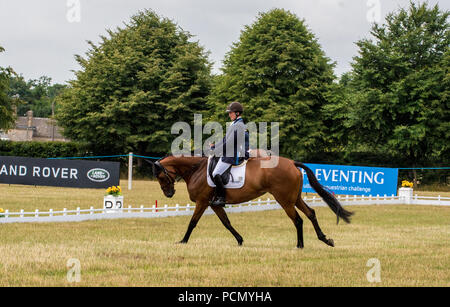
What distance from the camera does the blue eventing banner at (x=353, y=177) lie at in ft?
94.3

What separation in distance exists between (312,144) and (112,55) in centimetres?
2164

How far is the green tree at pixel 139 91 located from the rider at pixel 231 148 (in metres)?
36.0

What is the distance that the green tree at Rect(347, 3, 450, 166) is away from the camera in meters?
39.2

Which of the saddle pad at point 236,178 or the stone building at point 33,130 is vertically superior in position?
the stone building at point 33,130

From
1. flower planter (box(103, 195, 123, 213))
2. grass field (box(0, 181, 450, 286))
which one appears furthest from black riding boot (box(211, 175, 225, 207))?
flower planter (box(103, 195, 123, 213))

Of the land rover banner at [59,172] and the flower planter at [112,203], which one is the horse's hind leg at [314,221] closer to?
the flower planter at [112,203]

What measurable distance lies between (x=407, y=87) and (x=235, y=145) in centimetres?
3176

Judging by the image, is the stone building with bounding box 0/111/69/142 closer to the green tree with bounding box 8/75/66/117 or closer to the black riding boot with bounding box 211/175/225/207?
the green tree with bounding box 8/75/66/117

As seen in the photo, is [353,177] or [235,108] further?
[353,177]

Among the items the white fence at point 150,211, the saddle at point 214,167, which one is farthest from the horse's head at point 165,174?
the white fence at point 150,211

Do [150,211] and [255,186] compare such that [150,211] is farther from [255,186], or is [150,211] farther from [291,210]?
[291,210]

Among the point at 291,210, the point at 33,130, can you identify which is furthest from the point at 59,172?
the point at 33,130

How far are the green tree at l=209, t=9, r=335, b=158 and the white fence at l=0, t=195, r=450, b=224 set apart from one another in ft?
47.6

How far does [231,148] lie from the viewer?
1139 cm
